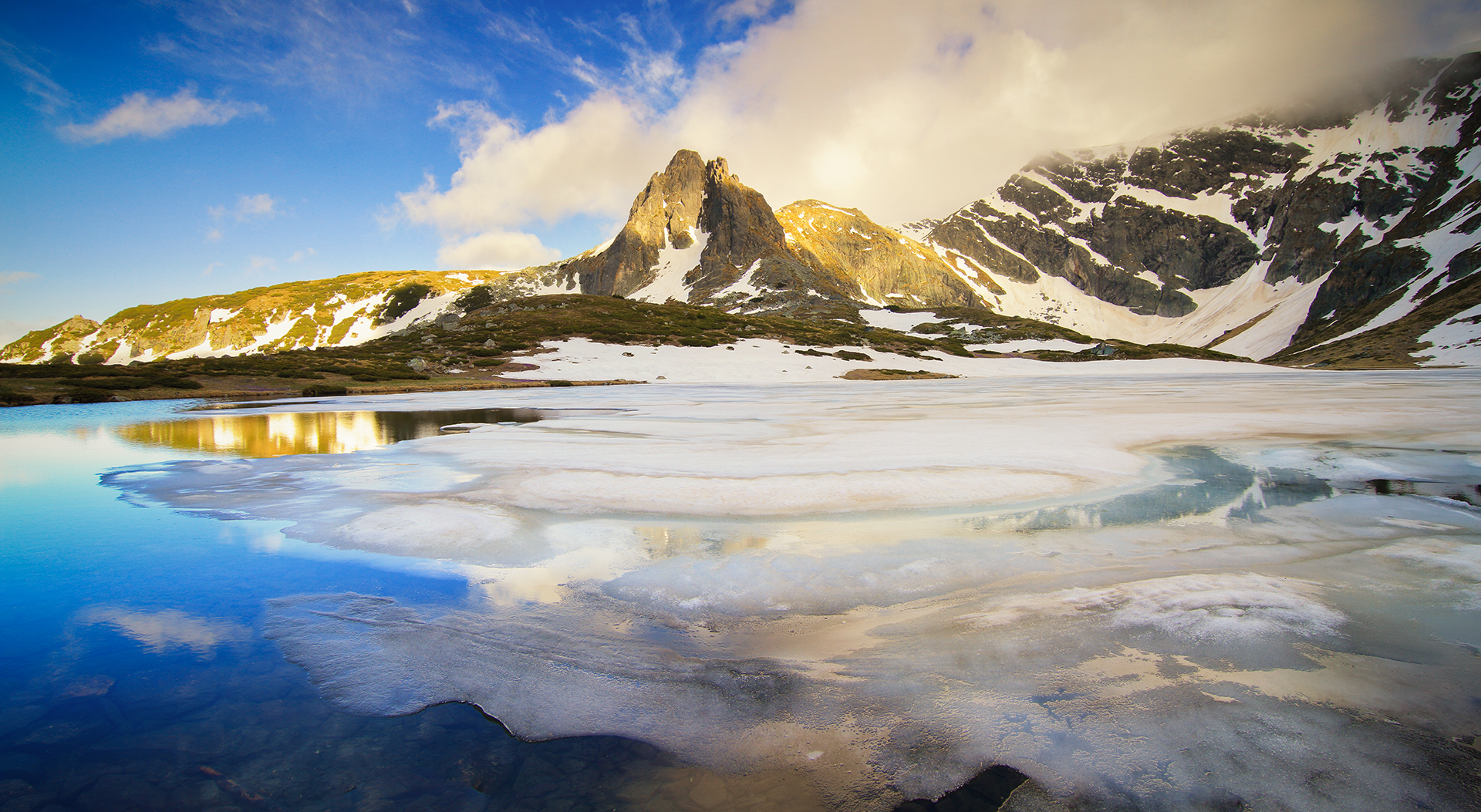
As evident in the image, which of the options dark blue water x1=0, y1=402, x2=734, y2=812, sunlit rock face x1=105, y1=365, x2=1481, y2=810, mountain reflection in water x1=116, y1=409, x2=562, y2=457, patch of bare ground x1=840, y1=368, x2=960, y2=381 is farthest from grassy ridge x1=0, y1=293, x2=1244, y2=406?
dark blue water x1=0, y1=402, x2=734, y2=812

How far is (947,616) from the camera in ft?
16.3

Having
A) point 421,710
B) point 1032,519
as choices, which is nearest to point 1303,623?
point 1032,519

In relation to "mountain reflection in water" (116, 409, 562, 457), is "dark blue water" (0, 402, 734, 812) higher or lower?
lower

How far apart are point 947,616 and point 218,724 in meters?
4.95

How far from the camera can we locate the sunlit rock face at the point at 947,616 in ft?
10.6

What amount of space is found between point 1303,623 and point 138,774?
7476 millimetres

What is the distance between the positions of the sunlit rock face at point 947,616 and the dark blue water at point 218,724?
10.1 inches

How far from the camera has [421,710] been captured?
3805mm

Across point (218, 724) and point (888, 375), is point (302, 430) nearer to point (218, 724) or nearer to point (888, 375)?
point (218, 724)

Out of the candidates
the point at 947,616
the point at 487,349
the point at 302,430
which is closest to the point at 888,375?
the point at 487,349

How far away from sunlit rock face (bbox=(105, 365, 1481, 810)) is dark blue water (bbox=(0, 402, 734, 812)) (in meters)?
0.26

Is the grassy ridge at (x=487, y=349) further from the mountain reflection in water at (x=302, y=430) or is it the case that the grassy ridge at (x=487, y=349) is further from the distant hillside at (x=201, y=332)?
the distant hillside at (x=201, y=332)

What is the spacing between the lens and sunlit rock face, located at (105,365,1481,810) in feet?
10.6

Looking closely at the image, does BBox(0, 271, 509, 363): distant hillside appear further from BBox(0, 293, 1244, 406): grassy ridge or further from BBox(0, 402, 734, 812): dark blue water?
BBox(0, 402, 734, 812): dark blue water
